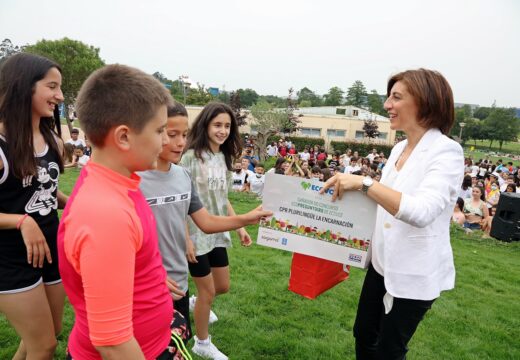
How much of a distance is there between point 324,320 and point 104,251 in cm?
344

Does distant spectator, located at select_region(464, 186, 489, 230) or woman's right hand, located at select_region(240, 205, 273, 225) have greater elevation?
woman's right hand, located at select_region(240, 205, 273, 225)

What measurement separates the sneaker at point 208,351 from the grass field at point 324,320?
0.59ft

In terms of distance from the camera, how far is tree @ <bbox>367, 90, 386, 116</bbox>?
82.8 metres

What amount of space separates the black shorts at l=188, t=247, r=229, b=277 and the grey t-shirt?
605 millimetres

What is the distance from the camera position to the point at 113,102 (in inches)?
45.3

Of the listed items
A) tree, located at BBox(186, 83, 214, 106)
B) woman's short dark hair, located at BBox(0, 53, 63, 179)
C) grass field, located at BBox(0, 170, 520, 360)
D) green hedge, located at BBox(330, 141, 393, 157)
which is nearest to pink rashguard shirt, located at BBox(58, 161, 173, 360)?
woman's short dark hair, located at BBox(0, 53, 63, 179)

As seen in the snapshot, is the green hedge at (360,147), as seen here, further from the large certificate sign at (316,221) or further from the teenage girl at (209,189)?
the large certificate sign at (316,221)

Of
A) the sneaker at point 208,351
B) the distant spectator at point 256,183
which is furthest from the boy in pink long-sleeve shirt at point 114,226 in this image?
the distant spectator at point 256,183

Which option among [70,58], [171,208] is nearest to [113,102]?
[171,208]

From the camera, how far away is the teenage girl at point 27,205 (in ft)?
6.33

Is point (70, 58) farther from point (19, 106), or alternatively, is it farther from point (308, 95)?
point (308, 95)

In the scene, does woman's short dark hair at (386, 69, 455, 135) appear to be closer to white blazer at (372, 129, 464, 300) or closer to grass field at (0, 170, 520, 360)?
white blazer at (372, 129, 464, 300)

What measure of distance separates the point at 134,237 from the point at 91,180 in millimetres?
223

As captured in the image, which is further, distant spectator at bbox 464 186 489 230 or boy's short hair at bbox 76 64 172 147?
distant spectator at bbox 464 186 489 230
